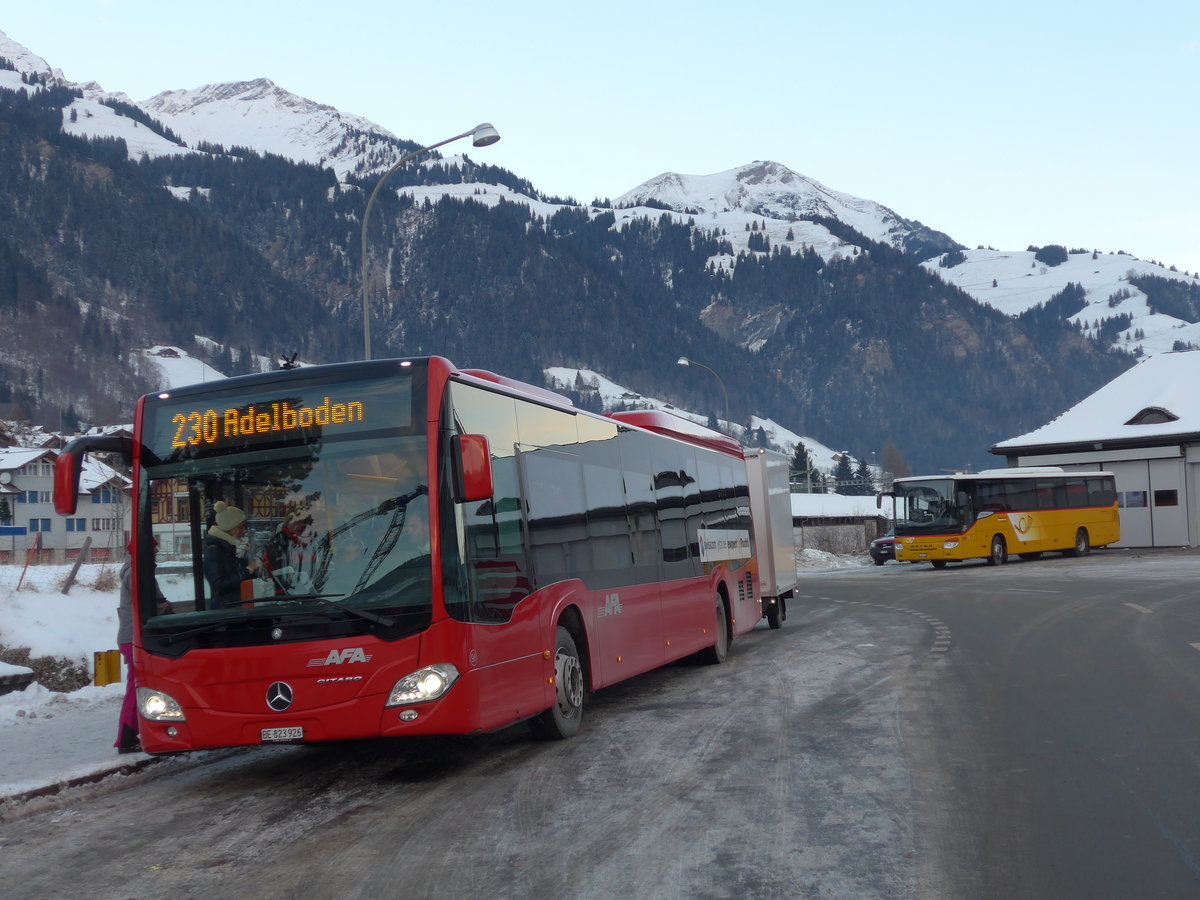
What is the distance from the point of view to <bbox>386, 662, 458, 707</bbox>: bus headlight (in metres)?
7.89

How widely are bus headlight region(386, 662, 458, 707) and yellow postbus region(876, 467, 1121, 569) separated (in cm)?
3272

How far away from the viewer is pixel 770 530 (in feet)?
66.7

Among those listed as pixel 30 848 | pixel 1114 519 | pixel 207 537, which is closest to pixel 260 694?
pixel 207 537

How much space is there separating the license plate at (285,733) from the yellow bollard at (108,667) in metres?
4.09

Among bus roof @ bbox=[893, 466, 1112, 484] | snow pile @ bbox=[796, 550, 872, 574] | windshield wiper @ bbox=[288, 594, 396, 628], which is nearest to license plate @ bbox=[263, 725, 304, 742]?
windshield wiper @ bbox=[288, 594, 396, 628]

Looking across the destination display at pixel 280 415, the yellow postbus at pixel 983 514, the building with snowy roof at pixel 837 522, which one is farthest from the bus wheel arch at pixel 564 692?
the yellow postbus at pixel 983 514

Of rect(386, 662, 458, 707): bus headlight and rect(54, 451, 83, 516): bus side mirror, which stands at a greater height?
rect(54, 451, 83, 516): bus side mirror

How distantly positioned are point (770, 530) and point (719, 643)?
5.19 metres

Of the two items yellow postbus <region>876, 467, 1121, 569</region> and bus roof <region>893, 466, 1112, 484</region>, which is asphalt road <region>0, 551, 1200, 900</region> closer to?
bus roof <region>893, 466, 1112, 484</region>

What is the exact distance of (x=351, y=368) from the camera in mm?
8508

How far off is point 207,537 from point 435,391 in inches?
68.4

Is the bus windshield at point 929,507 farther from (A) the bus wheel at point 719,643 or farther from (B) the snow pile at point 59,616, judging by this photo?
(B) the snow pile at point 59,616

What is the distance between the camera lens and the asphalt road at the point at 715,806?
224 inches

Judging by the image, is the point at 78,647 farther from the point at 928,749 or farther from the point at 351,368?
the point at 928,749
